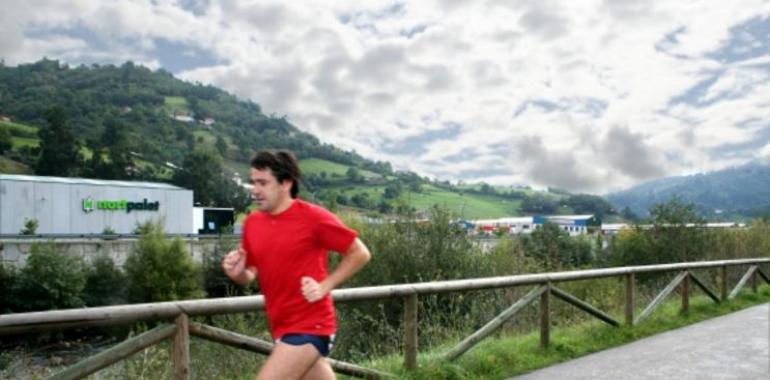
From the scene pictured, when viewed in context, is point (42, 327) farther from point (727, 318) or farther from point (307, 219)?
point (727, 318)

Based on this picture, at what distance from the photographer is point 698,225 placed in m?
35.3

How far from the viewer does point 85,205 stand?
221ft

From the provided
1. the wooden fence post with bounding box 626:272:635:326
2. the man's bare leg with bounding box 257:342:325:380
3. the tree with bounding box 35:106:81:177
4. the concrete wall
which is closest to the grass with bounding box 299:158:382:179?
the tree with bounding box 35:106:81:177

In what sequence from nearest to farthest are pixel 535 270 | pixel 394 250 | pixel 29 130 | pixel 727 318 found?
1. pixel 727 318
2. pixel 394 250
3. pixel 535 270
4. pixel 29 130

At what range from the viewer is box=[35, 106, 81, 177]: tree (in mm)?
101938

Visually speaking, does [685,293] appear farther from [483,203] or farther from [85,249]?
[483,203]

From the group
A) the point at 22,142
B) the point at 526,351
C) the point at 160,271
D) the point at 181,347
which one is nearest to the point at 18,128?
the point at 22,142

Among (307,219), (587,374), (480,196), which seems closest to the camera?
(307,219)

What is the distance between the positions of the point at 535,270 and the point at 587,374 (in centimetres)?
1139

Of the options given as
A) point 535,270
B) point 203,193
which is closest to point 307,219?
point 535,270

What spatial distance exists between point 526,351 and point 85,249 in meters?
48.8

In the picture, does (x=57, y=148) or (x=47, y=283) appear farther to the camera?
(x=57, y=148)

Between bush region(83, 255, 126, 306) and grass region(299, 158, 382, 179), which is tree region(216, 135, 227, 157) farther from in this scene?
bush region(83, 255, 126, 306)

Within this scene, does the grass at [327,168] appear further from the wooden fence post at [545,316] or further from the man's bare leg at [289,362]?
the man's bare leg at [289,362]
